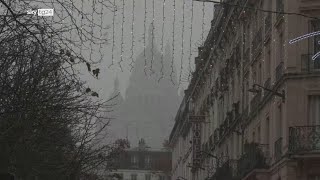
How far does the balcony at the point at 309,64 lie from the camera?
37562 mm

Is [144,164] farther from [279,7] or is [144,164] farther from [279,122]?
[279,7]

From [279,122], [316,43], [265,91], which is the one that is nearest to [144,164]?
[265,91]

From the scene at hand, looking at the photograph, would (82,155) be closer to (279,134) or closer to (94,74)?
(279,134)

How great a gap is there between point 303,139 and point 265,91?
6.33m

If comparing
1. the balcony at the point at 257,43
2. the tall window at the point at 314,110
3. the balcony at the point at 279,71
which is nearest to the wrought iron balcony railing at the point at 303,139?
the tall window at the point at 314,110

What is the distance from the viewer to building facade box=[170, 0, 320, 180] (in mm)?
36938

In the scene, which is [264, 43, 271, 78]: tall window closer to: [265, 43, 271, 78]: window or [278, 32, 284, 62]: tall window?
[265, 43, 271, 78]: window

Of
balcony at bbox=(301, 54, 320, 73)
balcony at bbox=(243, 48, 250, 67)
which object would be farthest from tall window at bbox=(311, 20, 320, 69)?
balcony at bbox=(243, 48, 250, 67)

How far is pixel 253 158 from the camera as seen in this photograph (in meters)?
43.2

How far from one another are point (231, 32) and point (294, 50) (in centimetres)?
1681

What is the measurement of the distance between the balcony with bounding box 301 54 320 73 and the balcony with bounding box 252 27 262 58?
6.68 metres

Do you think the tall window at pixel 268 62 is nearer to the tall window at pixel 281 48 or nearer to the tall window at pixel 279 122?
the tall window at pixel 281 48

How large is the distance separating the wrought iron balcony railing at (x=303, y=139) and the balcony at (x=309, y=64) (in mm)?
2588

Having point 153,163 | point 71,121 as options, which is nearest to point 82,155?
point 71,121
